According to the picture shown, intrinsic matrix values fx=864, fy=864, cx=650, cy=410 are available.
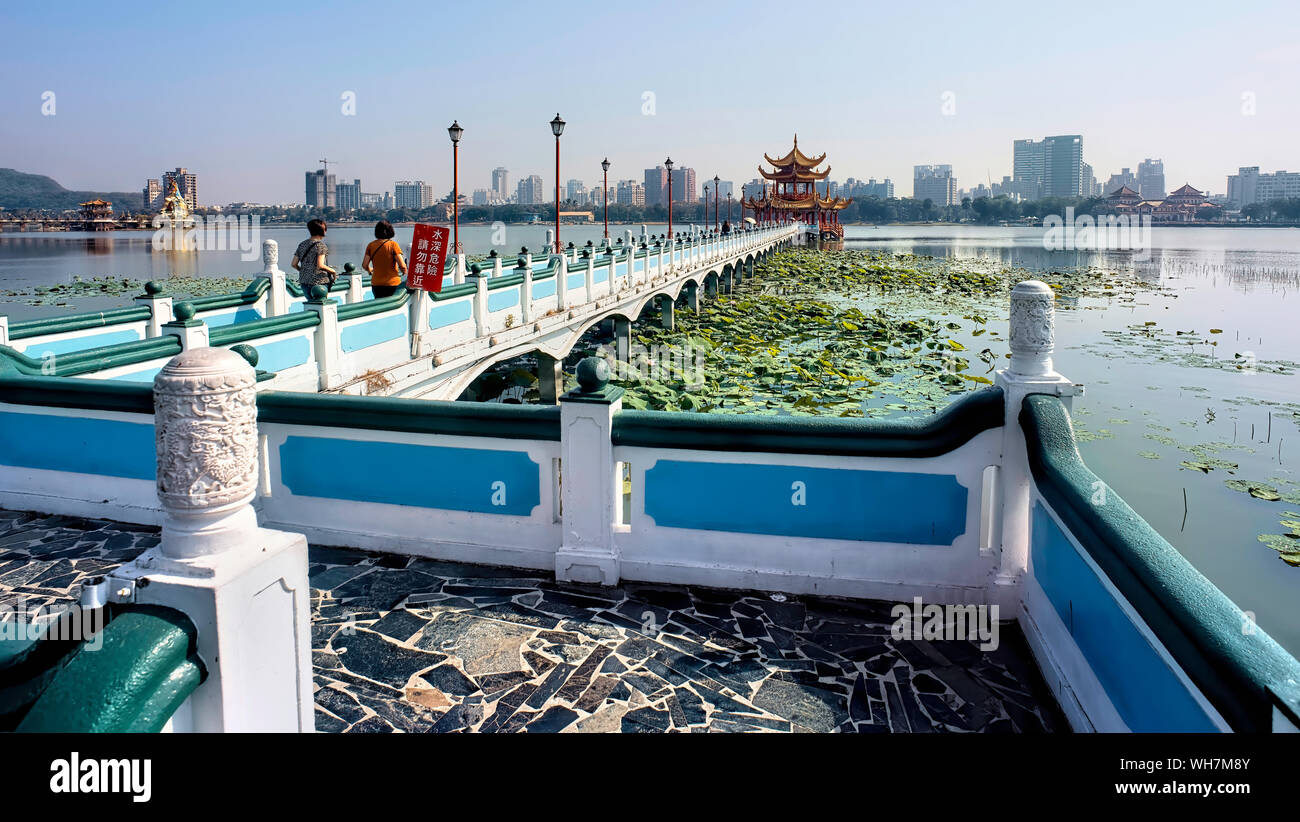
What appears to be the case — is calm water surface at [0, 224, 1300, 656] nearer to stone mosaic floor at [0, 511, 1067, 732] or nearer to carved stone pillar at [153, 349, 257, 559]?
stone mosaic floor at [0, 511, 1067, 732]

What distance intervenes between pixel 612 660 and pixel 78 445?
4.15 metres

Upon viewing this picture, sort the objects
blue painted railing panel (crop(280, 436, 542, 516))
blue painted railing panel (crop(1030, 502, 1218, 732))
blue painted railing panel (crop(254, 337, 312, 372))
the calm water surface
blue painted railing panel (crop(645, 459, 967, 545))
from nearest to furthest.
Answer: blue painted railing panel (crop(1030, 502, 1218, 732)) → blue painted railing panel (crop(645, 459, 967, 545)) → blue painted railing panel (crop(280, 436, 542, 516)) → blue painted railing panel (crop(254, 337, 312, 372)) → the calm water surface

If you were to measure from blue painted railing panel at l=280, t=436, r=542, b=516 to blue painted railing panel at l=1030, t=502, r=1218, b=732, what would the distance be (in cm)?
258

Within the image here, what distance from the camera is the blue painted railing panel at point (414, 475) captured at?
4820 millimetres

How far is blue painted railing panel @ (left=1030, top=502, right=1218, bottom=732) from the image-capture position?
2520 mm

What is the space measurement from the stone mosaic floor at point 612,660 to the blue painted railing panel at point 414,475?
1.24 feet

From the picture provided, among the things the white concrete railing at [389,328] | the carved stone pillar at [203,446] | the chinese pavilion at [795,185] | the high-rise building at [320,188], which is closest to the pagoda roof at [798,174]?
the chinese pavilion at [795,185]

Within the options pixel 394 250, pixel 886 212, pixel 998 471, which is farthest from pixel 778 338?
pixel 886 212

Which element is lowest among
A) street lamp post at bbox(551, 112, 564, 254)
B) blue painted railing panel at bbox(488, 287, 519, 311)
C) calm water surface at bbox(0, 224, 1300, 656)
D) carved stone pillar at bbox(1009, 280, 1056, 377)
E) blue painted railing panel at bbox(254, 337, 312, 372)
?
calm water surface at bbox(0, 224, 1300, 656)
